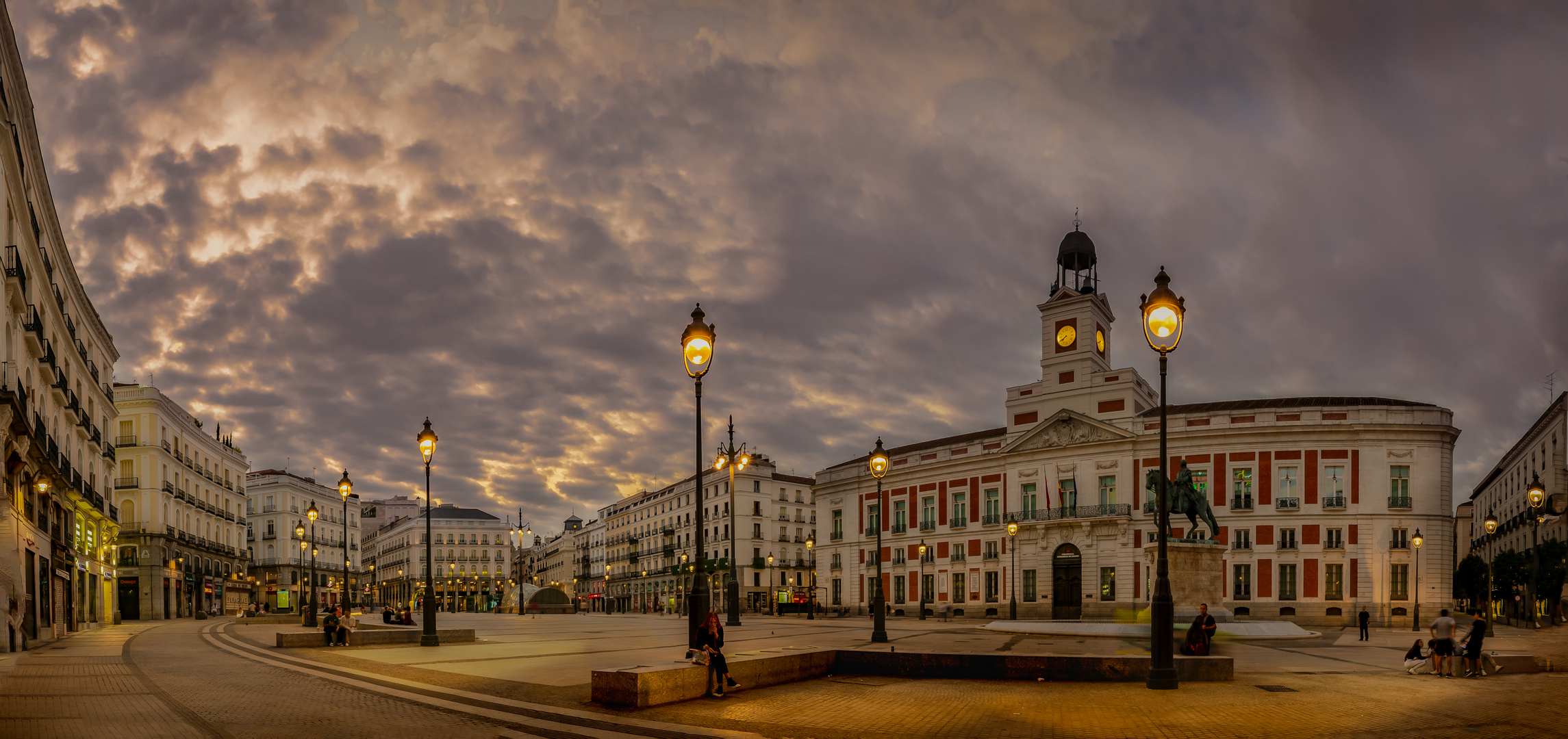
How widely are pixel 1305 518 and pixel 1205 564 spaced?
30.3 metres

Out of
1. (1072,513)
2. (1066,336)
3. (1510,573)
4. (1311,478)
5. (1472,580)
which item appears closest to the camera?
(1311,478)

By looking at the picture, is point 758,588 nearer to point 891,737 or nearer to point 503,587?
point 503,587

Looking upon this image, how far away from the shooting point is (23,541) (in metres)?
29.4

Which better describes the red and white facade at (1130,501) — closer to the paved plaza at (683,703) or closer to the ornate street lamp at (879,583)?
the ornate street lamp at (879,583)

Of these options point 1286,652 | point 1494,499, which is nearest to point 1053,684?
point 1286,652

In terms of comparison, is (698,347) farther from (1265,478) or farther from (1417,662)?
(1265,478)

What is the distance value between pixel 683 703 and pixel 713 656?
820 mm

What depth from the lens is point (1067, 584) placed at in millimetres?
65312

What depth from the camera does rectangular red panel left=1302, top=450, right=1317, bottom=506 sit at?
58250mm

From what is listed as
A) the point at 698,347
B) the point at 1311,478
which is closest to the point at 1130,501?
the point at 1311,478

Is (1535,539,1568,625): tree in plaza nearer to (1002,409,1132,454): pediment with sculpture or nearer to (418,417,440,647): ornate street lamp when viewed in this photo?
(1002,409,1132,454): pediment with sculpture

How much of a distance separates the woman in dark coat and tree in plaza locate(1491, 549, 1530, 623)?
73.1m

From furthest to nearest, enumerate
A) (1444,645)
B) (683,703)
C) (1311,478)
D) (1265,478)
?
1. (1265,478)
2. (1311,478)
3. (1444,645)
4. (683,703)

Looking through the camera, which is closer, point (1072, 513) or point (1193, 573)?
point (1193, 573)
